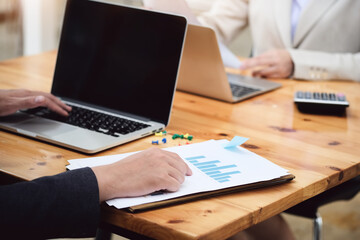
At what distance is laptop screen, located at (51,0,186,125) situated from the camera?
119 centimetres

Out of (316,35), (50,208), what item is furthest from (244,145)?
(316,35)

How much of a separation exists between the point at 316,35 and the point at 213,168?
3.57 ft

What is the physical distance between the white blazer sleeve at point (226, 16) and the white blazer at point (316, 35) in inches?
2.5

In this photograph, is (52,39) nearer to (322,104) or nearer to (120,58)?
(120,58)

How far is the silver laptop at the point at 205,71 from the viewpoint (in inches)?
53.6

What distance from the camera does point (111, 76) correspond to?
127 centimetres

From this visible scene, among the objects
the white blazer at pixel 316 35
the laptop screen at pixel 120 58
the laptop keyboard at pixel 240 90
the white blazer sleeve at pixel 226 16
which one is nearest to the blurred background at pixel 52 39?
the white blazer sleeve at pixel 226 16

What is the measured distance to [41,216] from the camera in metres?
0.78

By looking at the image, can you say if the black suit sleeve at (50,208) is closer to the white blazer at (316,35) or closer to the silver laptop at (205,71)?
the silver laptop at (205,71)

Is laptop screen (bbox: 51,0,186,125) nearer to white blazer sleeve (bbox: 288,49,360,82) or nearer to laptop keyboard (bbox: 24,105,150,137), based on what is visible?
laptop keyboard (bbox: 24,105,150,137)

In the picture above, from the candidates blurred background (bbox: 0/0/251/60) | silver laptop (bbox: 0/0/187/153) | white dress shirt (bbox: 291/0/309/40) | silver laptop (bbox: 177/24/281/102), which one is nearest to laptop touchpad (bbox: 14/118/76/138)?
silver laptop (bbox: 0/0/187/153)

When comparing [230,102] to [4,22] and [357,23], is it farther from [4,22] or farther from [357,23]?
[4,22]

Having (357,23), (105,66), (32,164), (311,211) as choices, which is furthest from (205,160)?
(357,23)

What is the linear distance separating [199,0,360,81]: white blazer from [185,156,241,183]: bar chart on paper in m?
0.79
